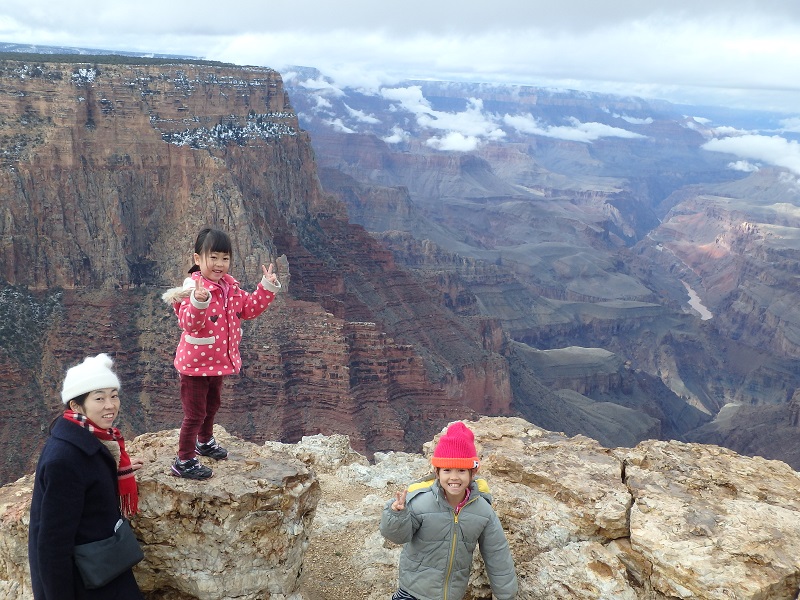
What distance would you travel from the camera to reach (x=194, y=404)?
26.5ft

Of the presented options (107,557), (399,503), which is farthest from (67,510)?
(399,503)

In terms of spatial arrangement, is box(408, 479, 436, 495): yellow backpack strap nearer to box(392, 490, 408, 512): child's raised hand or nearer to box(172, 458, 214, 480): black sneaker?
box(392, 490, 408, 512): child's raised hand

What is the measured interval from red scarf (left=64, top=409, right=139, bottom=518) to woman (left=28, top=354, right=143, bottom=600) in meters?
0.01

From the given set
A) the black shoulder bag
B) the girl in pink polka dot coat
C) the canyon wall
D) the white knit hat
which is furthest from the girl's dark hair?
the canyon wall

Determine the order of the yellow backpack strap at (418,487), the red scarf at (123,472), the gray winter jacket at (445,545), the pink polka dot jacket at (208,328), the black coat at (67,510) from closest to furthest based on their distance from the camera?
the black coat at (67,510)
the red scarf at (123,472)
the gray winter jacket at (445,545)
the yellow backpack strap at (418,487)
the pink polka dot jacket at (208,328)

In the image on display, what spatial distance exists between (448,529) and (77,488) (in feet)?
11.8

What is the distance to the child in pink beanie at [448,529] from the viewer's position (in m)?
7.16

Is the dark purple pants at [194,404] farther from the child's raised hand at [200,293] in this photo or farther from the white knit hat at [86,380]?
the white knit hat at [86,380]

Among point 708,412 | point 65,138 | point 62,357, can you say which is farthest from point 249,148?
point 708,412

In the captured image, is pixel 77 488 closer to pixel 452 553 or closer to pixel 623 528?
pixel 452 553

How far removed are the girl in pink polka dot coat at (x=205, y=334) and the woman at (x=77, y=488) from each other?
38.2 inches

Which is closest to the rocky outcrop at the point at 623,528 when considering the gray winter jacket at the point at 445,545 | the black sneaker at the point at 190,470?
the gray winter jacket at the point at 445,545

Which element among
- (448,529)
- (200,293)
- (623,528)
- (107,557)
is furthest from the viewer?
(623,528)

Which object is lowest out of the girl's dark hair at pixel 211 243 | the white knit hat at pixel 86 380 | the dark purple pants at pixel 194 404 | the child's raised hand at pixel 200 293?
the dark purple pants at pixel 194 404
